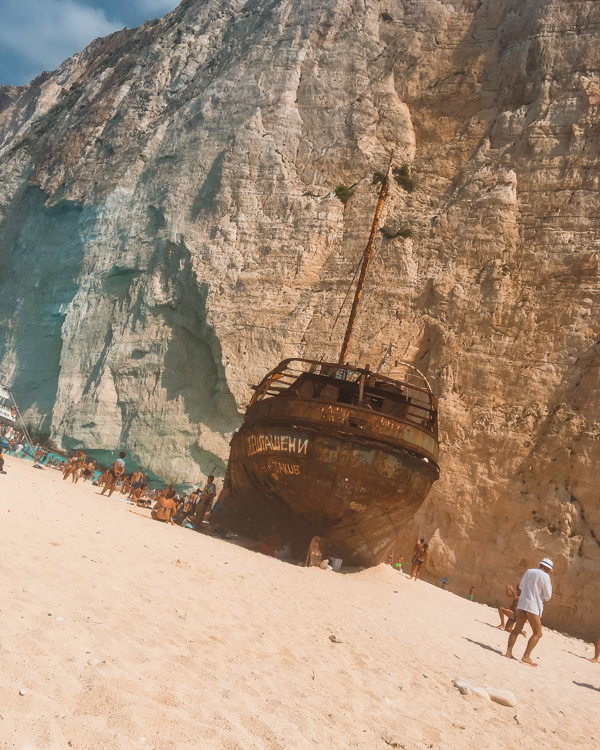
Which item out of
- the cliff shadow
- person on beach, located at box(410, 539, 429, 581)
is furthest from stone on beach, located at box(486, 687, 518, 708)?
the cliff shadow

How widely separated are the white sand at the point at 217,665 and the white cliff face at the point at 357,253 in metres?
9.06

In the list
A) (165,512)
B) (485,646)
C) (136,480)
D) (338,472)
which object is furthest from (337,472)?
(136,480)

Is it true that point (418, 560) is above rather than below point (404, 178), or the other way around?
below

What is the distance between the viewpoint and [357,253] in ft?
69.2

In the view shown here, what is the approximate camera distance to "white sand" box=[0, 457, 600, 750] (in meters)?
2.34

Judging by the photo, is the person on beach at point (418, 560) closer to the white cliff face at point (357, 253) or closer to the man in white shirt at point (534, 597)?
the white cliff face at point (357, 253)

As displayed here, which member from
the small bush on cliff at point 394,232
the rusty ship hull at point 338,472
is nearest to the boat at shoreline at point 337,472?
the rusty ship hull at point 338,472

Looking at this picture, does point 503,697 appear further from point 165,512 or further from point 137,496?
point 137,496

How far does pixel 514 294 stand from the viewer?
702 inches

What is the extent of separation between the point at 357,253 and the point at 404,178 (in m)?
4.31

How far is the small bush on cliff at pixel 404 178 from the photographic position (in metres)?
22.3

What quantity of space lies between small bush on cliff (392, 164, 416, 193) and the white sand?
19137 millimetres

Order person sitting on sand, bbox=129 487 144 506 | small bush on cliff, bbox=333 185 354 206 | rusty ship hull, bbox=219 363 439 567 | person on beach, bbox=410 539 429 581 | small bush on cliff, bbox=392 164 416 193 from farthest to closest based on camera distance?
small bush on cliff, bbox=333 185 354 206 → small bush on cliff, bbox=392 164 416 193 → person sitting on sand, bbox=129 487 144 506 → person on beach, bbox=410 539 429 581 → rusty ship hull, bbox=219 363 439 567

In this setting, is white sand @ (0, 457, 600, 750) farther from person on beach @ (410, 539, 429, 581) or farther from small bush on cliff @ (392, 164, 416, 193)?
small bush on cliff @ (392, 164, 416, 193)
